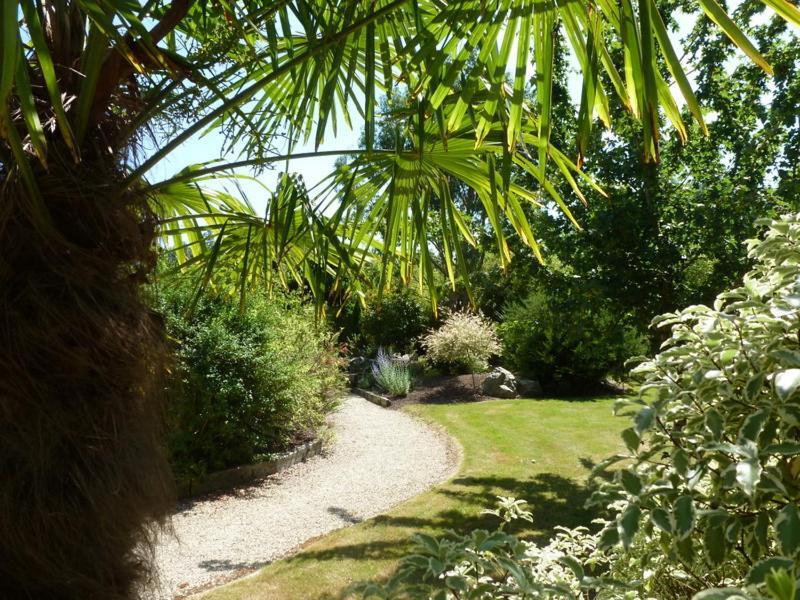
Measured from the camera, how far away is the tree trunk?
1.78 meters

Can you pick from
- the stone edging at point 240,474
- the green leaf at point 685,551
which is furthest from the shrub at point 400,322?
the green leaf at point 685,551

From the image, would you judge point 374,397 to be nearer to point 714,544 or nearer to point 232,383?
point 232,383

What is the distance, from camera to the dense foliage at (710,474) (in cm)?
162

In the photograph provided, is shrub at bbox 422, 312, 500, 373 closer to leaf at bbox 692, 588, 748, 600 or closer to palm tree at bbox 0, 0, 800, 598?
palm tree at bbox 0, 0, 800, 598

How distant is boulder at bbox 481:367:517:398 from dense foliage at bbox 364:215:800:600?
10858mm

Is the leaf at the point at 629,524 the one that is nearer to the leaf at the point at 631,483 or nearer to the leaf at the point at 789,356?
the leaf at the point at 631,483

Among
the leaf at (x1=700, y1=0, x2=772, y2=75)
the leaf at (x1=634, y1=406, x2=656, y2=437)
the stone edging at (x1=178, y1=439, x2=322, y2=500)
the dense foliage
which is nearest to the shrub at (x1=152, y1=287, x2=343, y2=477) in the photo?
the stone edging at (x1=178, y1=439, x2=322, y2=500)

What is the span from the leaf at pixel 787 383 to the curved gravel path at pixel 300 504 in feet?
12.0

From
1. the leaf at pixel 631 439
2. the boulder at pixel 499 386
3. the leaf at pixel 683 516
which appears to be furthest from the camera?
the boulder at pixel 499 386

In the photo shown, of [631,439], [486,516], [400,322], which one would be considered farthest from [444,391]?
[631,439]

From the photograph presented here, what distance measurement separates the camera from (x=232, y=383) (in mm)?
7250

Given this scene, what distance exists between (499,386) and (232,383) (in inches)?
295

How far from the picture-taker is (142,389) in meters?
2.07

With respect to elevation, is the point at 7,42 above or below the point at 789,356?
above
